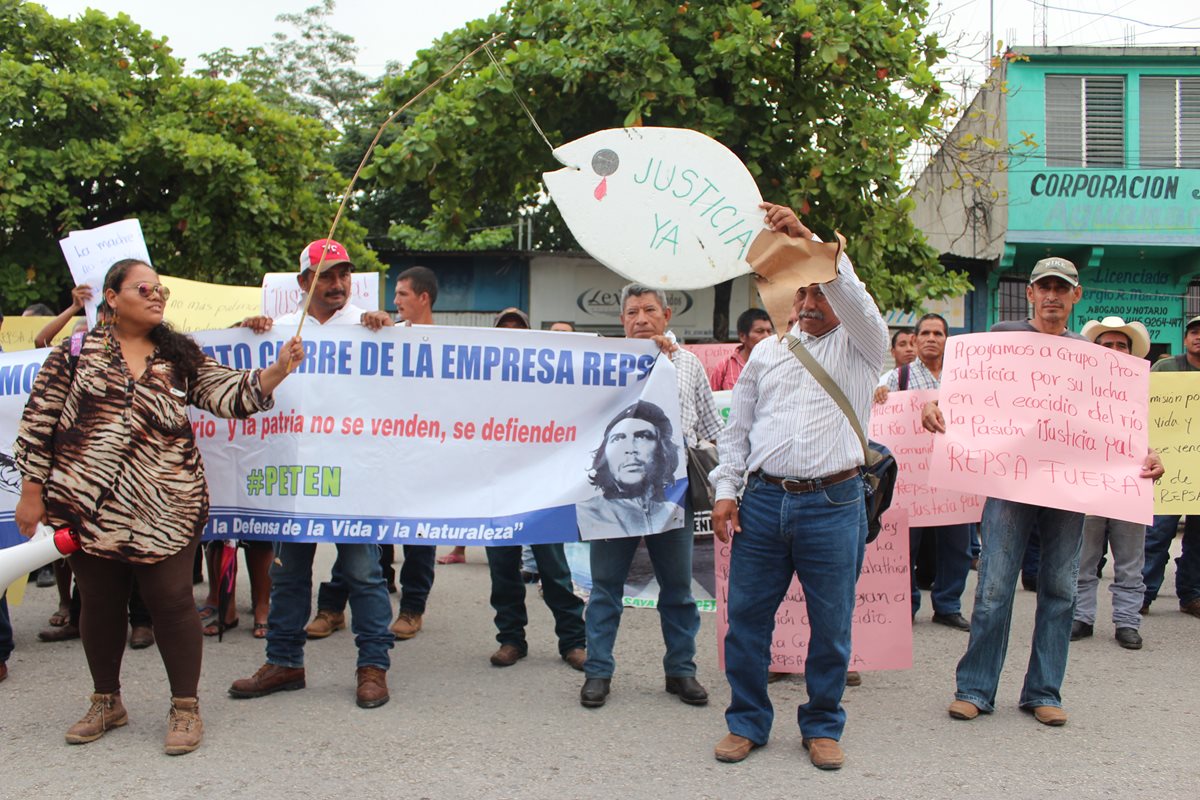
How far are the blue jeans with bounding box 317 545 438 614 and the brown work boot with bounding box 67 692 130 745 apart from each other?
5.83 feet

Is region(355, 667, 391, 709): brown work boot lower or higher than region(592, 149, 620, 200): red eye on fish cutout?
lower

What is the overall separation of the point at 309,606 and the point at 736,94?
25.5 feet

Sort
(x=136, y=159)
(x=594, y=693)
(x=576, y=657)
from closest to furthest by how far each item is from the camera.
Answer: (x=594, y=693)
(x=576, y=657)
(x=136, y=159)

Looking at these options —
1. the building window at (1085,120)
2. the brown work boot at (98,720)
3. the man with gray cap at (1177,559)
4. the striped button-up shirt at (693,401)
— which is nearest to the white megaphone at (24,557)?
the brown work boot at (98,720)

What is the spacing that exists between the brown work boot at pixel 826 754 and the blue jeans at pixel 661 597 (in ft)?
3.07

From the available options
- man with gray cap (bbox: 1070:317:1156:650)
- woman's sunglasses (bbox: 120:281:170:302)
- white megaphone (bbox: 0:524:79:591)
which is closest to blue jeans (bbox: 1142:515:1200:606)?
man with gray cap (bbox: 1070:317:1156:650)

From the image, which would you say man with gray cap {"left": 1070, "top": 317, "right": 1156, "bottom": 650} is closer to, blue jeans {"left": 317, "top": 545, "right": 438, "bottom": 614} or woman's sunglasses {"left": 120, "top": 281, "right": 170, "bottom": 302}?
blue jeans {"left": 317, "top": 545, "right": 438, "bottom": 614}

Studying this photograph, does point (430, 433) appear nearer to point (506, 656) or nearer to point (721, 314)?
point (506, 656)

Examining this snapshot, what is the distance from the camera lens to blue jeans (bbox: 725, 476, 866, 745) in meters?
4.04

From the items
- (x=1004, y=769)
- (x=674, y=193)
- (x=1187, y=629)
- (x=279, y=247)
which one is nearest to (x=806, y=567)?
(x=1004, y=769)

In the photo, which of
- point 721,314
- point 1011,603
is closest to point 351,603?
point 1011,603

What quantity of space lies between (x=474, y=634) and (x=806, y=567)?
270cm

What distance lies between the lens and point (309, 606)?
492 cm

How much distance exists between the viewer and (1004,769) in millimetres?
4062
